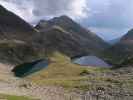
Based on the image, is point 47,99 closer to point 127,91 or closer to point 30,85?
point 127,91

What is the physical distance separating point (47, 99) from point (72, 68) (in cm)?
10126

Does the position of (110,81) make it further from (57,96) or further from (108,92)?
(57,96)

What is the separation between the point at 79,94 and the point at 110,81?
24.9 m

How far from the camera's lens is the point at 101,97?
9431 centimetres

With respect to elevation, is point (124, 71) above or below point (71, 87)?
above

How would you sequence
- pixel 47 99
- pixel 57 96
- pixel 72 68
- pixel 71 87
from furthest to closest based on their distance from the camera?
pixel 72 68 → pixel 71 87 → pixel 57 96 → pixel 47 99

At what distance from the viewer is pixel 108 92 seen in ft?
334

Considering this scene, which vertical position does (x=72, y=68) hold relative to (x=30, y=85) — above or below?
above

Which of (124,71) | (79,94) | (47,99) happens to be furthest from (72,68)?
(47,99)

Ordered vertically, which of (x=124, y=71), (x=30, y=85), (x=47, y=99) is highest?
(x=124, y=71)

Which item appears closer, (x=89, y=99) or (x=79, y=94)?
(x=89, y=99)

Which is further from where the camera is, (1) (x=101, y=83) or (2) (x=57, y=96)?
(1) (x=101, y=83)

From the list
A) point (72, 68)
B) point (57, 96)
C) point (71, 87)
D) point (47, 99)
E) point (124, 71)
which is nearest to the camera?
point (47, 99)

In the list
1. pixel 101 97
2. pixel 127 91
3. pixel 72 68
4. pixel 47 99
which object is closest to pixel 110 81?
pixel 127 91
